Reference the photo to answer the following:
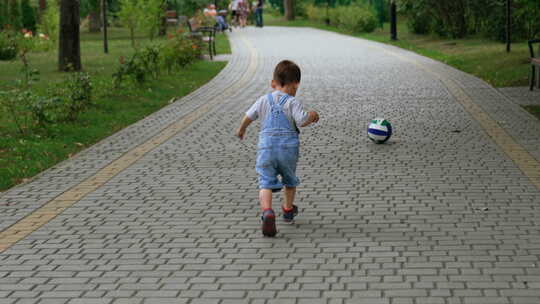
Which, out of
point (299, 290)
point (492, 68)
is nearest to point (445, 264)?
point (299, 290)

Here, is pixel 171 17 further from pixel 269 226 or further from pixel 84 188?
pixel 269 226

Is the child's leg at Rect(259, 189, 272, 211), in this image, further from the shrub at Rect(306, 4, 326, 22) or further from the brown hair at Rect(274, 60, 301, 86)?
the shrub at Rect(306, 4, 326, 22)

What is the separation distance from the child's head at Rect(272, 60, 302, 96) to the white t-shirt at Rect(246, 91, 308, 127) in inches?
2.6

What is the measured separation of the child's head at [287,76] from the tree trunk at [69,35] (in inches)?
565

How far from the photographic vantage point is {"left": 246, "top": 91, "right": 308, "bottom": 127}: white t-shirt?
21.8 ft

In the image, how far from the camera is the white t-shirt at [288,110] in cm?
666

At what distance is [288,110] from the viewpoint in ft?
22.0

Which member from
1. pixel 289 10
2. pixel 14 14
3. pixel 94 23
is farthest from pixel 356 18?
pixel 289 10

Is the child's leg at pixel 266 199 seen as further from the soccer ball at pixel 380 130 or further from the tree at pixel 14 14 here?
the tree at pixel 14 14

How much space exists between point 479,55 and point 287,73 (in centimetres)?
1715

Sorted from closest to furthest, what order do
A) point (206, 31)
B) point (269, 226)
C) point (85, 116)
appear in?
1. point (269, 226)
2. point (85, 116)
3. point (206, 31)

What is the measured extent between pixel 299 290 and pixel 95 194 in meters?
3.48

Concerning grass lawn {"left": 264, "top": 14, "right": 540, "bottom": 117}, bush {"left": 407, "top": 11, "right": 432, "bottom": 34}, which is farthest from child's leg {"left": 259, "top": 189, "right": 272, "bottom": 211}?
bush {"left": 407, "top": 11, "right": 432, "bottom": 34}

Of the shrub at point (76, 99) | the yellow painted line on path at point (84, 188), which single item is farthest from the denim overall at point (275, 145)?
the shrub at point (76, 99)
